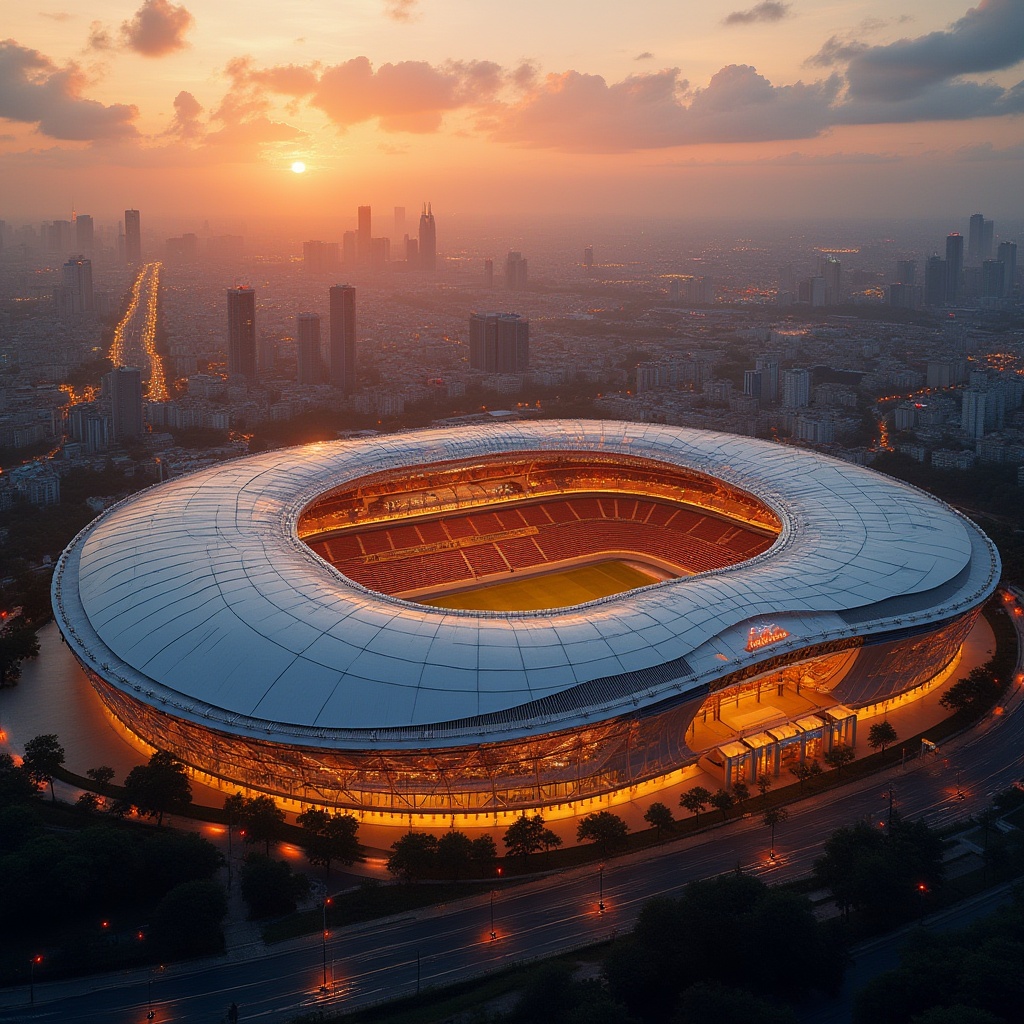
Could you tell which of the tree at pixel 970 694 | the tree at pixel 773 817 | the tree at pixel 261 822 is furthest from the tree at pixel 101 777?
the tree at pixel 970 694

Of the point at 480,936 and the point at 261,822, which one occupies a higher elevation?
the point at 261,822

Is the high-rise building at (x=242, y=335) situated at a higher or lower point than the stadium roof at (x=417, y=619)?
higher

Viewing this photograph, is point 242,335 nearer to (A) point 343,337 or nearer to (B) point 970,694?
(A) point 343,337

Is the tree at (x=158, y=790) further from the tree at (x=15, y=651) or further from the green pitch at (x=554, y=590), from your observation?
the green pitch at (x=554, y=590)

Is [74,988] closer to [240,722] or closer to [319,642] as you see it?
[240,722]

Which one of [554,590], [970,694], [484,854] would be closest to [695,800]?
[484,854]

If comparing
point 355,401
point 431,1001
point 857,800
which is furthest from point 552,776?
point 355,401

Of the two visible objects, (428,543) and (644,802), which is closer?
(644,802)
